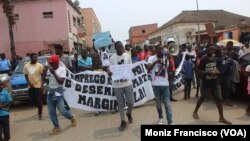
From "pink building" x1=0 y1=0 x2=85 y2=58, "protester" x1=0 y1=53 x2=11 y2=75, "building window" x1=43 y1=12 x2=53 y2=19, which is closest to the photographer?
"protester" x1=0 y1=53 x2=11 y2=75

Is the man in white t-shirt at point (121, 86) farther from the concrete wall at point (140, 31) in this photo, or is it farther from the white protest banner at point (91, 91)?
the concrete wall at point (140, 31)

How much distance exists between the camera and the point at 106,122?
920 cm

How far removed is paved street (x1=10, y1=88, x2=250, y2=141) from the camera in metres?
8.04

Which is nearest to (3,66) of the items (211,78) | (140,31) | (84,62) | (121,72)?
(84,62)

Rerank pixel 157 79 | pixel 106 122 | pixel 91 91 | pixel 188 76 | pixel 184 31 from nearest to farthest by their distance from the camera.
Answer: pixel 157 79, pixel 106 122, pixel 91 91, pixel 188 76, pixel 184 31

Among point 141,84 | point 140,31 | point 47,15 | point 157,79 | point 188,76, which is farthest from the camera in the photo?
point 140,31

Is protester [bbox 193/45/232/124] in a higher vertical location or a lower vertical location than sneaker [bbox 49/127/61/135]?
higher

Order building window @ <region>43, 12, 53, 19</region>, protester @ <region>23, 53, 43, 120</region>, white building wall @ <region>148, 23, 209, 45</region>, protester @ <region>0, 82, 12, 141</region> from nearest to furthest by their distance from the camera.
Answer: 1. protester @ <region>0, 82, 12, 141</region>
2. protester @ <region>23, 53, 43, 120</region>
3. building window @ <region>43, 12, 53, 19</region>
4. white building wall @ <region>148, 23, 209, 45</region>

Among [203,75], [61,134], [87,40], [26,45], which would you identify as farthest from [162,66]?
[87,40]

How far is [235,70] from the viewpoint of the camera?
10.3m

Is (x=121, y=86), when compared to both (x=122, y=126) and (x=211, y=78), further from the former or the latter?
(x=211, y=78)

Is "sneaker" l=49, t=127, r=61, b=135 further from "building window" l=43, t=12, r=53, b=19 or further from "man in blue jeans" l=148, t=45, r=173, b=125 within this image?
"building window" l=43, t=12, r=53, b=19

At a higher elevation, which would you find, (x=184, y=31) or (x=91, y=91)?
(x=184, y=31)

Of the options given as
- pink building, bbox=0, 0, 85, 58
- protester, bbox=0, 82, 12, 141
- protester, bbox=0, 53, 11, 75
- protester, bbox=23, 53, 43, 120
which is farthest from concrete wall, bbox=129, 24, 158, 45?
protester, bbox=0, 82, 12, 141
